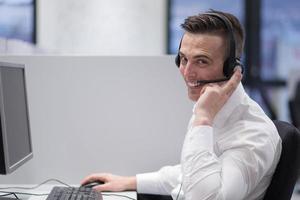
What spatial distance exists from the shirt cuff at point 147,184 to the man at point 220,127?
0.41 metres

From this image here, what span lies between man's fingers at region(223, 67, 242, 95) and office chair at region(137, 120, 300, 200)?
18 cm

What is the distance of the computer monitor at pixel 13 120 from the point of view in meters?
1.27

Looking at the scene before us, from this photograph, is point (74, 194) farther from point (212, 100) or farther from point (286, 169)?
point (286, 169)

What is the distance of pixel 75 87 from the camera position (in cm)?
175

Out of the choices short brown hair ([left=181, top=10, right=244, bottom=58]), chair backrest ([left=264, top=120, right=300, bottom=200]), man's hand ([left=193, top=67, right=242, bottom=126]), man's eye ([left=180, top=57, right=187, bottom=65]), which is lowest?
chair backrest ([left=264, top=120, right=300, bottom=200])

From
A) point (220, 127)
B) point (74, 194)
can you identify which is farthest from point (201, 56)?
point (74, 194)

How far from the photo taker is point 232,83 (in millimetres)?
1197

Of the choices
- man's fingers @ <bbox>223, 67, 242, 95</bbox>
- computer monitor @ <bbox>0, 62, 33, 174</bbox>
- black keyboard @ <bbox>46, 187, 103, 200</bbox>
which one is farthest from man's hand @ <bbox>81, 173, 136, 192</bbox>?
man's fingers @ <bbox>223, 67, 242, 95</bbox>

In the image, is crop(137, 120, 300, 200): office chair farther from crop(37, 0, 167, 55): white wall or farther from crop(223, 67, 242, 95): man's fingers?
crop(37, 0, 167, 55): white wall

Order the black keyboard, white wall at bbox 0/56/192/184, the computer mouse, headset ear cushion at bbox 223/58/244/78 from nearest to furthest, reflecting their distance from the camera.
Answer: headset ear cushion at bbox 223/58/244/78
the black keyboard
the computer mouse
white wall at bbox 0/56/192/184

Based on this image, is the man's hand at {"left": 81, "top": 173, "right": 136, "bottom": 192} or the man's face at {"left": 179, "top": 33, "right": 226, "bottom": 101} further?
the man's hand at {"left": 81, "top": 173, "right": 136, "bottom": 192}

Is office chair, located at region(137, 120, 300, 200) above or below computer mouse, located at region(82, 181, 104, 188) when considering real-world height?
above

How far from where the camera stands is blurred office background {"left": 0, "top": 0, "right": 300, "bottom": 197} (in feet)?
14.9

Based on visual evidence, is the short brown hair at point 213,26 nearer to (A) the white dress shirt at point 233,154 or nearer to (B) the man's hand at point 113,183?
(A) the white dress shirt at point 233,154
